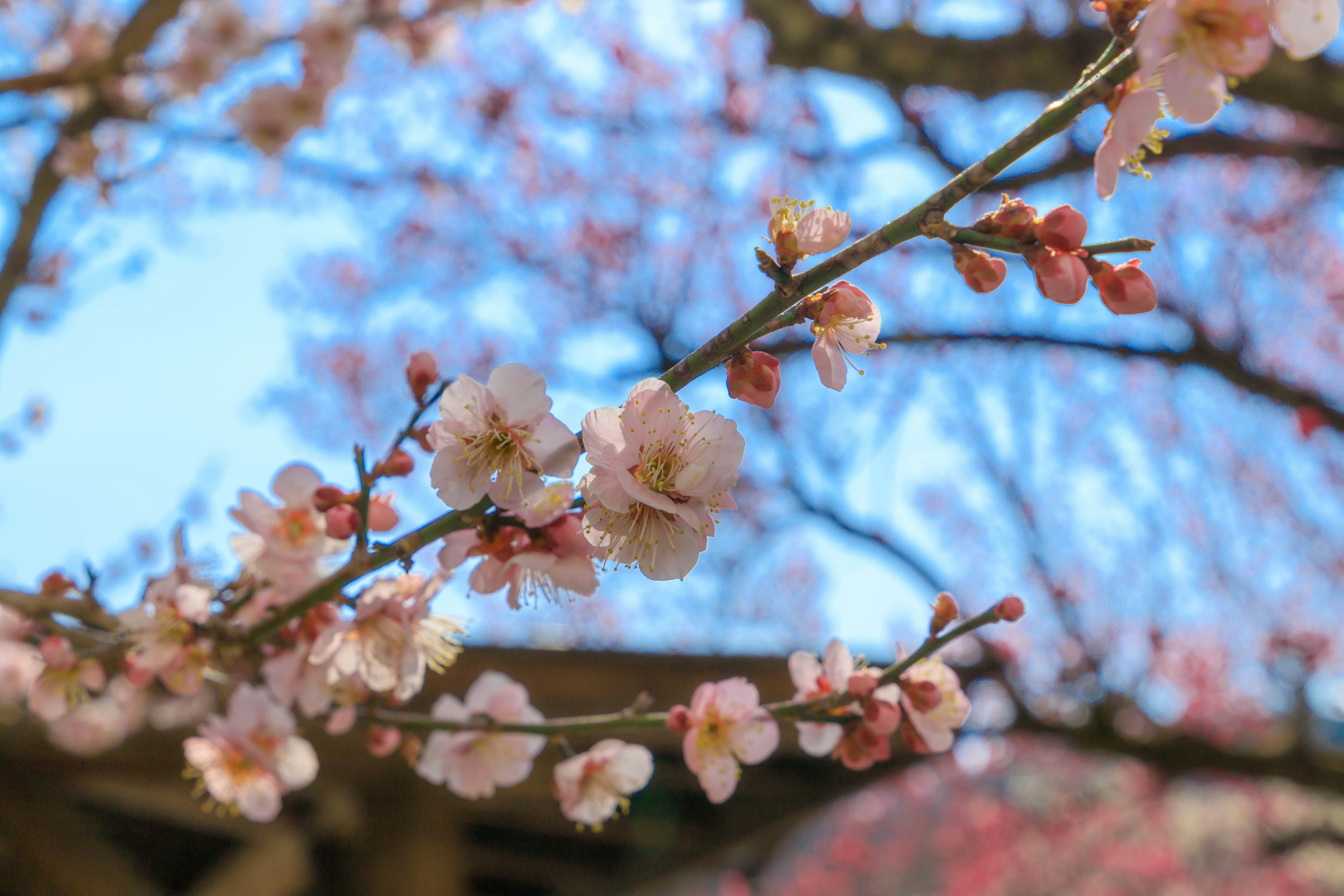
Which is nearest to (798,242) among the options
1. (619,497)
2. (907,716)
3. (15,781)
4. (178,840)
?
(619,497)

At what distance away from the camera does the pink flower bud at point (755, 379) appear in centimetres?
72

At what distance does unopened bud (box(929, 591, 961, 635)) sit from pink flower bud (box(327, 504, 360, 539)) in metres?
0.70

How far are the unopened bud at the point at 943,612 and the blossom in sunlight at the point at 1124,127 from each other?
1.71ft

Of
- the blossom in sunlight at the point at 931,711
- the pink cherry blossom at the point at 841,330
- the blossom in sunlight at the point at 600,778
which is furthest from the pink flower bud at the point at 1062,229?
the blossom in sunlight at the point at 600,778

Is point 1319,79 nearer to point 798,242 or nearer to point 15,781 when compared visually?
point 798,242

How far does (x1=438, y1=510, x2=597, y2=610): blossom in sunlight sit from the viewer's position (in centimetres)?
84

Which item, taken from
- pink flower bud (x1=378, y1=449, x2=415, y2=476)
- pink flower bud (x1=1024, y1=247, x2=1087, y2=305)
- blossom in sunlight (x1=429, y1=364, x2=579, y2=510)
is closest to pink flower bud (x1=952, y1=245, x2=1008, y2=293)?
pink flower bud (x1=1024, y1=247, x2=1087, y2=305)

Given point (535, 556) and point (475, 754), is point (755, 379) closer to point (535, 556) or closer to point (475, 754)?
point (535, 556)

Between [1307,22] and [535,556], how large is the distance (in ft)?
2.58

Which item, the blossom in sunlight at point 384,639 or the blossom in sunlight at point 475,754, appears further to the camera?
the blossom in sunlight at point 475,754

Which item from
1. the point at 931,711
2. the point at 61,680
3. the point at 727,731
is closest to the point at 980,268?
the point at 931,711

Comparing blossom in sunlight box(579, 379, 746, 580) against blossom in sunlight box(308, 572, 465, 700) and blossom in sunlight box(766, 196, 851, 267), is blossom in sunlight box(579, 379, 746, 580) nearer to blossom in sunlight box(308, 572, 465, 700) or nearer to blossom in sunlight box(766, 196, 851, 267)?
blossom in sunlight box(766, 196, 851, 267)

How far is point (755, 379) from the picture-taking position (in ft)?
2.39

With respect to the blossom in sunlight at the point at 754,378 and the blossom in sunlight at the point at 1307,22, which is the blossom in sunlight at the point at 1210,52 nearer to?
the blossom in sunlight at the point at 1307,22
